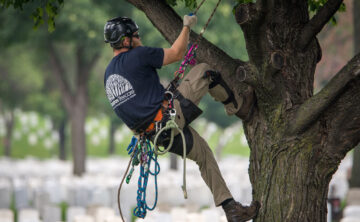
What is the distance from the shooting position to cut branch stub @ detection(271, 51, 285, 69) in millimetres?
4688

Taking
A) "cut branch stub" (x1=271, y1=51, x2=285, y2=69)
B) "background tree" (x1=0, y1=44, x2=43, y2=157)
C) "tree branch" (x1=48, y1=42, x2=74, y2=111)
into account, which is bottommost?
"cut branch stub" (x1=271, y1=51, x2=285, y2=69)

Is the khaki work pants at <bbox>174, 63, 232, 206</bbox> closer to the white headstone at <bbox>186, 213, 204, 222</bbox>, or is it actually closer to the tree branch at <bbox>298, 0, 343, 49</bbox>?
the tree branch at <bbox>298, 0, 343, 49</bbox>

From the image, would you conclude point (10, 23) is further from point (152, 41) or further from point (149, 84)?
point (149, 84)

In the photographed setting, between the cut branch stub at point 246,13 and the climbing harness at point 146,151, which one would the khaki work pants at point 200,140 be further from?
the cut branch stub at point 246,13

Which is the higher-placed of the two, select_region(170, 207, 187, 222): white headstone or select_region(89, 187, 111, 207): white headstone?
select_region(89, 187, 111, 207): white headstone

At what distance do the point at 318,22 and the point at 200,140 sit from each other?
1431 millimetres

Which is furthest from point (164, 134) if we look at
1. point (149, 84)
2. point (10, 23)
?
point (10, 23)

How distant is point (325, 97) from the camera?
4508 millimetres

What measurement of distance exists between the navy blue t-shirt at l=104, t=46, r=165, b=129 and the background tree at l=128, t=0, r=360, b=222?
71cm

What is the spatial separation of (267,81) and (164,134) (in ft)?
3.19

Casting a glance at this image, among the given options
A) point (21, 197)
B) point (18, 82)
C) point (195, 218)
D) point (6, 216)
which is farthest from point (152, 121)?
point (18, 82)

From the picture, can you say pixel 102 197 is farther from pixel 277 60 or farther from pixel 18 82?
pixel 18 82

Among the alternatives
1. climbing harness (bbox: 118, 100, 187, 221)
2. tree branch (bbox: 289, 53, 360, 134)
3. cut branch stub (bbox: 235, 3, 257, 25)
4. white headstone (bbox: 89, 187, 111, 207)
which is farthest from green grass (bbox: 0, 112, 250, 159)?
cut branch stub (bbox: 235, 3, 257, 25)

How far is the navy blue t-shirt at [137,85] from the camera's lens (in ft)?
15.4
